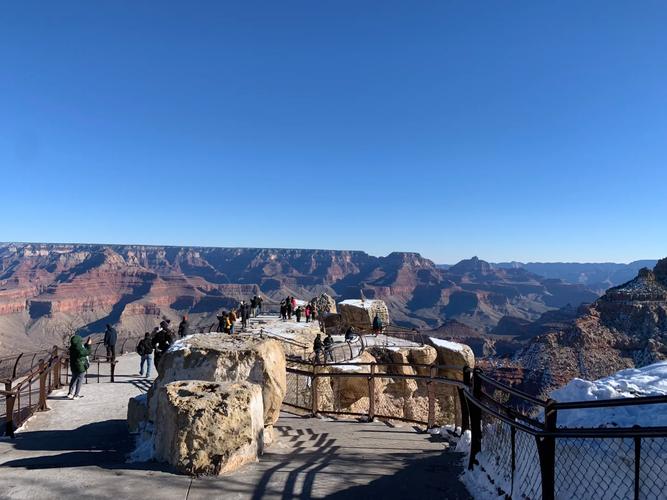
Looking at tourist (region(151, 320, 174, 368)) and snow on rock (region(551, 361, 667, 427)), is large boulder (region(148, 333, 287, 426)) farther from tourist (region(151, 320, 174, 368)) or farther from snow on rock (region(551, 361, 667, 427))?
tourist (region(151, 320, 174, 368))

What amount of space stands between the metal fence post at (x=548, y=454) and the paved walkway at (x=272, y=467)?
112 centimetres

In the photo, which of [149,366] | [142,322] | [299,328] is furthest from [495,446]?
[142,322]

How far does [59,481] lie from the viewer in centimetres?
450

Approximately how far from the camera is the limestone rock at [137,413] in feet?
24.3

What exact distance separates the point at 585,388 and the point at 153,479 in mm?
5123

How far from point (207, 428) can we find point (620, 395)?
4797 mm

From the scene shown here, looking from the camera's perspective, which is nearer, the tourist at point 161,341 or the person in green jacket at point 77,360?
the person in green jacket at point 77,360

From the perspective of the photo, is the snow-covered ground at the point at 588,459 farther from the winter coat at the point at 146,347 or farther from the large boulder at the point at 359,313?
the large boulder at the point at 359,313

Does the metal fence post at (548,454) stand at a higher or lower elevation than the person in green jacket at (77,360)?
higher

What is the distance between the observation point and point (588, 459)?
429 centimetres

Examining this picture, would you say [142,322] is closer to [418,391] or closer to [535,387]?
[535,387]

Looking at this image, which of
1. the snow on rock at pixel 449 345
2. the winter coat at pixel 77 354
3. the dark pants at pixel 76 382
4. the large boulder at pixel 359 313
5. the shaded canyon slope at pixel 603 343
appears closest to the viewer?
the winter coat at pixel 77 354

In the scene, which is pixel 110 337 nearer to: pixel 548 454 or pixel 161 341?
pixel 161 341

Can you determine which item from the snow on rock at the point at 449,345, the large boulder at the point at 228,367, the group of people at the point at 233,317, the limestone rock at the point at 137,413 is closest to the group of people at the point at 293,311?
the group of people at the point at 233,317
